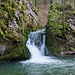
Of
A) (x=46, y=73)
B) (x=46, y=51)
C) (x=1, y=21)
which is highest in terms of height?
(x=1, y=21)

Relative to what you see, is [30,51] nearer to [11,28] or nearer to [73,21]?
[11,28]

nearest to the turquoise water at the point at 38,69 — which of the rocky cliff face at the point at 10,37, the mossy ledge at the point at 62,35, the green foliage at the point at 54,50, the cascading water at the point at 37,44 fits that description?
the rocky cliff face at the point at 10,37

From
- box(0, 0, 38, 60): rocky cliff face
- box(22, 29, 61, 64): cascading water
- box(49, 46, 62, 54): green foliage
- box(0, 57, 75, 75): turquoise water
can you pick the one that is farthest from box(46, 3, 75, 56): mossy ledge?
box(0, 57, 75, 75): turquoise water

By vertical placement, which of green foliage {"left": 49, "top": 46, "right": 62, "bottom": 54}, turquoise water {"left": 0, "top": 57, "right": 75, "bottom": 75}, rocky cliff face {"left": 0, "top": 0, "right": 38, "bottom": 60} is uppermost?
rocky cliff face {"left": 0, "top": 0, "right": 38, "bottom": 60}

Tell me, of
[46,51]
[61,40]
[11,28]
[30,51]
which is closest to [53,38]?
[61,40]

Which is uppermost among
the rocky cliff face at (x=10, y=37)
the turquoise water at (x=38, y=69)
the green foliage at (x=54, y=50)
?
the rocky cliff face at (x=10, y=37)

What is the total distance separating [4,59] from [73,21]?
32.0ft

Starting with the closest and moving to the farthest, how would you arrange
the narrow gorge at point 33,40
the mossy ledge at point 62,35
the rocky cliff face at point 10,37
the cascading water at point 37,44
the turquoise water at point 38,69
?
the turquoise water at point 38,69 < the rocky cliff face at point 10,37 < the narrow gorge at point 33,40 < the cascading water at point 37,44 < the mossy ledge at point 62,35

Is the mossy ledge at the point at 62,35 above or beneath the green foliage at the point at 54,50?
above

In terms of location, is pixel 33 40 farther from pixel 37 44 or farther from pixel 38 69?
pixel 38 69

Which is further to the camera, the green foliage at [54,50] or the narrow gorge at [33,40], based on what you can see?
the green foliage at [54,50]

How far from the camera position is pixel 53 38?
1363 centimetres

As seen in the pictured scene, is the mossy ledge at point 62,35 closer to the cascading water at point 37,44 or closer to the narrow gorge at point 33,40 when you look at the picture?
the narrow gorge at point 33,40

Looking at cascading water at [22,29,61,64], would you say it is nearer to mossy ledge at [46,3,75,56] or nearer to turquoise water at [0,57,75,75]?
mossy ledge at [46,3,75,56]
